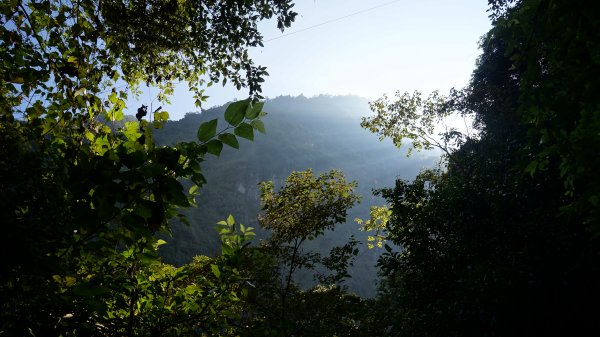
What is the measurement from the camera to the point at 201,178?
1.27 metres

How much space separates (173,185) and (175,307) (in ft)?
4.96

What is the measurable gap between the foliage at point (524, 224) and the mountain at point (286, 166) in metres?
47.5

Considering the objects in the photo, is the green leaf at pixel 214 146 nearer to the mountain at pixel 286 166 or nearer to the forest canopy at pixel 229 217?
the forest canopy at pixel 229 217

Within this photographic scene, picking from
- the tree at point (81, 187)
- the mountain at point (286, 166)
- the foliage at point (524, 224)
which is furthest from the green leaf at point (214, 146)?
the mountain at point (286, 166)

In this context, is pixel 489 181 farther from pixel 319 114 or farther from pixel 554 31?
pixel 319 114

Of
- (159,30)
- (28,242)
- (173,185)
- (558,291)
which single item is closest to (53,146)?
(28,242)

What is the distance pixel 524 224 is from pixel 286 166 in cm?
8849

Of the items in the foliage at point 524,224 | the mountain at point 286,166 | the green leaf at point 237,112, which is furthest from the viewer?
the mountain at point 286,166

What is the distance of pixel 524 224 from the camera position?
6598 millimetres

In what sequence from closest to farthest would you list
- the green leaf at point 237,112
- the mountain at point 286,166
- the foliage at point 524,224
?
the green leaf at point 237,112 → the foliage at point 524,224 → the mountain at point 286,166

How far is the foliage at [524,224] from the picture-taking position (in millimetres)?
1799

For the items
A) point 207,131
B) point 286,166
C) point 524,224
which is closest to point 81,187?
point 207,131

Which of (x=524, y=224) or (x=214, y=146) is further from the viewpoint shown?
(x=524, y=224)

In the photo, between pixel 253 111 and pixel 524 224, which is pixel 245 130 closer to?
pixel 253 111
